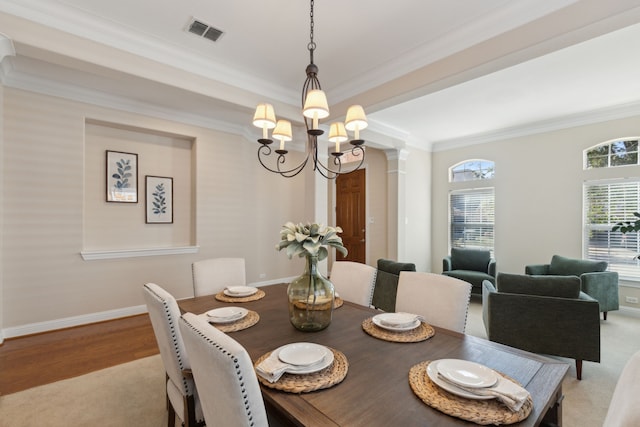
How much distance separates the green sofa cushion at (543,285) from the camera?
8.16 feet

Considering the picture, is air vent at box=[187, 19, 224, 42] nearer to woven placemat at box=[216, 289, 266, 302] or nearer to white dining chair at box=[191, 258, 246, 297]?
white dining chair at box=[191, 258, 246, 297]

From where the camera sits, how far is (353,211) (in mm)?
6160

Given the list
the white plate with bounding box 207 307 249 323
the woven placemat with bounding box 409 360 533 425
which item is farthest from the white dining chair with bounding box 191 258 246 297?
the woven placemat with bounding box 409 360 533 425

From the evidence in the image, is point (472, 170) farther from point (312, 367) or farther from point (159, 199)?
point (312, 367)

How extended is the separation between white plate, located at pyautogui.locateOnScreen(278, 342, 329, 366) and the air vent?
255 centimetres

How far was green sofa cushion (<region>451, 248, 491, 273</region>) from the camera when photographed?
15.9ft

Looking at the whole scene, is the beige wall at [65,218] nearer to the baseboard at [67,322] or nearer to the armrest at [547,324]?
the baseboard at [67,322]

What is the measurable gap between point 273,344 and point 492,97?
13.0 feet

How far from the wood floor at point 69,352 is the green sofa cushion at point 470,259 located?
4.57 metres

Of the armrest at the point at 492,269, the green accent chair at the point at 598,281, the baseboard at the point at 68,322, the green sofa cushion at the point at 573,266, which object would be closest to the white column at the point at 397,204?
the armrest at the point at 492,269

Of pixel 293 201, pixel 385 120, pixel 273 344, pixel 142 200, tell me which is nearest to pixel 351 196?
pixel 293 201

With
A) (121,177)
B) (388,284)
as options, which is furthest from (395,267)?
(121,177)

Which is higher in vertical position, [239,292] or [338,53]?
[338,53]

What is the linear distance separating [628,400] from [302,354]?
3.10ft
